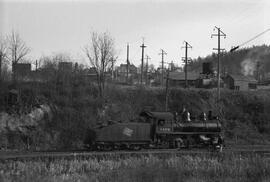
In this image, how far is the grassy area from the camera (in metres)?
18.9

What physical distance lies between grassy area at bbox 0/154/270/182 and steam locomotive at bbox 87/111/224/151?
500cm

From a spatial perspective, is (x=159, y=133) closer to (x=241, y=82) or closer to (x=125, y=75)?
(x=241, y=82)

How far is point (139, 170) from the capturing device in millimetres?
20016

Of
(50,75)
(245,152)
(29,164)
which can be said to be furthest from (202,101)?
(29,164)

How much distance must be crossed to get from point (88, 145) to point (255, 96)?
33.5 metres

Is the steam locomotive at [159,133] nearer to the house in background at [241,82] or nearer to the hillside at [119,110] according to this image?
the hillside at [119,110]

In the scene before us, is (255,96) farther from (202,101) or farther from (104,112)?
(104,112)

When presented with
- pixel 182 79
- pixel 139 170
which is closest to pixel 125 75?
pixel 182 79

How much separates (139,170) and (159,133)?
10.2m

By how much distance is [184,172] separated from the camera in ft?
69.3

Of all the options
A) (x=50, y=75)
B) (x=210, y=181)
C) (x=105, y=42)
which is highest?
(x=105, y=42)

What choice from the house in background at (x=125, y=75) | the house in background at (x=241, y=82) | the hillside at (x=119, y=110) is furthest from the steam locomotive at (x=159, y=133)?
the house in background at (x=241, y=82)

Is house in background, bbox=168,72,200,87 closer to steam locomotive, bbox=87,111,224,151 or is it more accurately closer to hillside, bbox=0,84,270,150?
hillside, bbox=0,84,270,150

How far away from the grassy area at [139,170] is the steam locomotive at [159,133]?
500 centimetres
